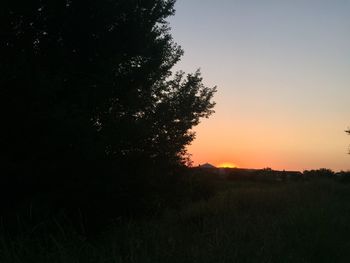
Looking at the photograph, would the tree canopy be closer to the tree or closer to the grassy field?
the tree

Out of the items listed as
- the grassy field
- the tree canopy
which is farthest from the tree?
the grassy field

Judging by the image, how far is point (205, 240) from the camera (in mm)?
8875

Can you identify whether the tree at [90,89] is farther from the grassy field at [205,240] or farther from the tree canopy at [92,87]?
the grassy field at [205,240]

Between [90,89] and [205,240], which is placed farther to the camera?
[90,89]

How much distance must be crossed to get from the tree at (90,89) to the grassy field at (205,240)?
191 centimetres

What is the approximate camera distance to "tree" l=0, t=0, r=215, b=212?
10859 millimetres

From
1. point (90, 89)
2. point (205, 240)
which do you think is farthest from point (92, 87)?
point (205, 240)

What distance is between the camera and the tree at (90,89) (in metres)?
10.9

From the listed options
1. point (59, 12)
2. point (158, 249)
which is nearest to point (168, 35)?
point (59, 12)

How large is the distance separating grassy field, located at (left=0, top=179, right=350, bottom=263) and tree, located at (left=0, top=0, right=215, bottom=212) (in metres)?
1.91

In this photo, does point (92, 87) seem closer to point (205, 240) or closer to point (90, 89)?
point (90, 89)

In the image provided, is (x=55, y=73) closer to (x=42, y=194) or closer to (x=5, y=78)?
(x=5, y=78)

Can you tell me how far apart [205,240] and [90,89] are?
4694 mm

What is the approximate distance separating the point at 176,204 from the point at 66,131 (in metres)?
4.61
